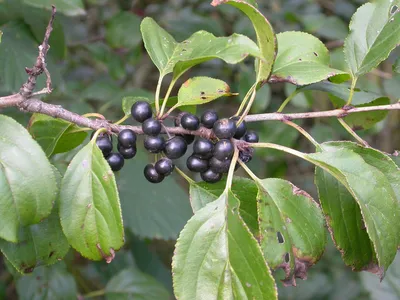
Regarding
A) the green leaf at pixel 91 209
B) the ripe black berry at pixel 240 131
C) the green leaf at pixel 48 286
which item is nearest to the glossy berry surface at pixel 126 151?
the green leaf at pixel 91 209

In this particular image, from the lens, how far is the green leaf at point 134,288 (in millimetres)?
1956

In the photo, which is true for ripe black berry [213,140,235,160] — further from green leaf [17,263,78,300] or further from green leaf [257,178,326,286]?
green leaf [17,263,78,300]

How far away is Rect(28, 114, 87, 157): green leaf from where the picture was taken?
1.09 m

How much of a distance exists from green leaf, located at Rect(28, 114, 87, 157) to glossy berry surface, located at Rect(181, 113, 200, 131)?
25cm

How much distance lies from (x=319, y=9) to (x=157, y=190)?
1721mm

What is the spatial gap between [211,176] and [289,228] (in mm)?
202

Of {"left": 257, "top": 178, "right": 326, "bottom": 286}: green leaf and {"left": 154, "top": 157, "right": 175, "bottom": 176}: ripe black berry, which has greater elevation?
{"left": 154, "top": 157, "right": 175, "bottom": 176}: ripe black berry

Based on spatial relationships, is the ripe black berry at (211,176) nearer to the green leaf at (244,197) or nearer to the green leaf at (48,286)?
the green leaf at (244,197)

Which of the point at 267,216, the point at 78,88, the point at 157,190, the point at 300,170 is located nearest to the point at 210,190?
the point at 267,216

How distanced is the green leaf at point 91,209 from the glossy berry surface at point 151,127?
125 millimetres

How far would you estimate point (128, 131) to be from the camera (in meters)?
1.03

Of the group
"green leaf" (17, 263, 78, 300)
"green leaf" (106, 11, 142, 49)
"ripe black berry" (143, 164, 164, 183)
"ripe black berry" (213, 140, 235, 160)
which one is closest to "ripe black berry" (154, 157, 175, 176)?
"ripe black berry" (143, 164, 164, 183)

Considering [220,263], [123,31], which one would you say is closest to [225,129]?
[220,263]

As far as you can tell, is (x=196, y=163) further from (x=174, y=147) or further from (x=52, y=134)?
(x=52, y=134)
